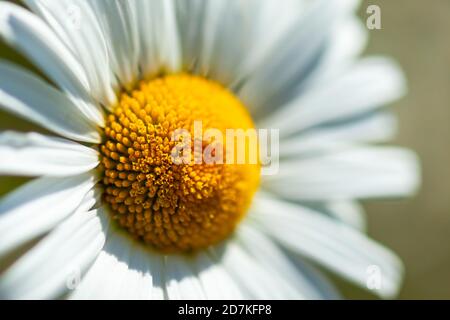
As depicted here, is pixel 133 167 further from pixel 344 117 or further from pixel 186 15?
pixel 344 117

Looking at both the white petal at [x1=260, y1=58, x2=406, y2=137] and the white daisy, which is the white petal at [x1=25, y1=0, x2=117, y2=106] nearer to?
the white daisy

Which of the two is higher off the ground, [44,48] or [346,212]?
[44,48]

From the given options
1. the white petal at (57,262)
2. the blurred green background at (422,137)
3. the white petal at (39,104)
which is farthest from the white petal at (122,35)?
the blurred green background at (422,137)

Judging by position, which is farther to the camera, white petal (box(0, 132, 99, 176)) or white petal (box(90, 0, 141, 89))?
white petal (box(90, 0, 141, 89))

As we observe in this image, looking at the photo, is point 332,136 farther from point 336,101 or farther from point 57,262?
point 57,262

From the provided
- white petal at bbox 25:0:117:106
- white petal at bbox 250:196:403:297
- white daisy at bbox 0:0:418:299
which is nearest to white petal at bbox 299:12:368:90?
white daisy at bbox 0:0:418:299

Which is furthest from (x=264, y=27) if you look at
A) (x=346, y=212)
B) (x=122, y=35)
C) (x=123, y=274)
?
(x=123, y=274)

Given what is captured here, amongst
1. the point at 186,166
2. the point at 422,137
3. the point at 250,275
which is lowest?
the point at 250,275

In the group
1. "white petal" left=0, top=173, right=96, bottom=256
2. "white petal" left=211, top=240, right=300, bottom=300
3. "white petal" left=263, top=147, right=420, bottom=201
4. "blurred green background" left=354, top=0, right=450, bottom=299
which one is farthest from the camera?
"blurred green background" left=354, top=0, right=450, bottom=299
